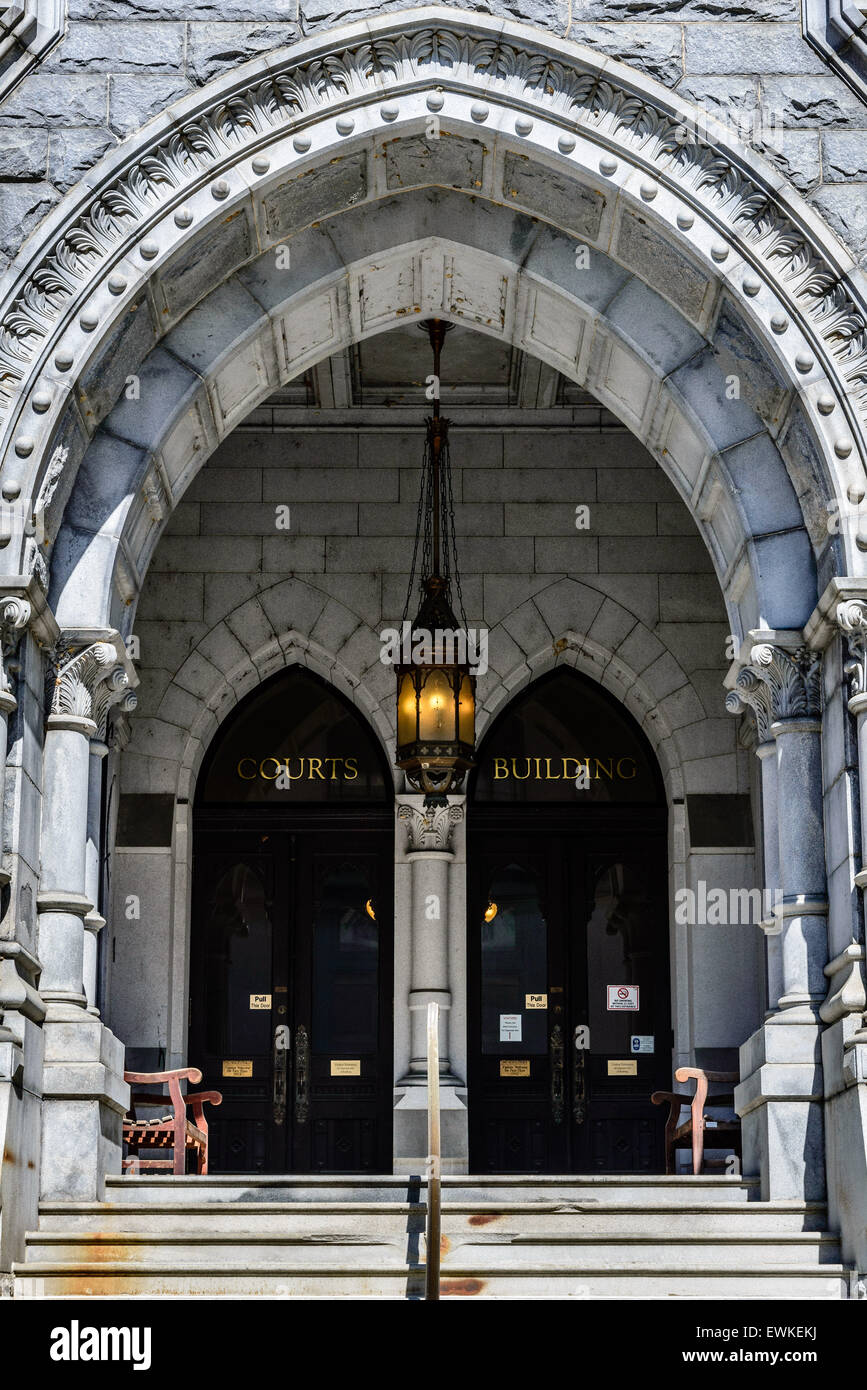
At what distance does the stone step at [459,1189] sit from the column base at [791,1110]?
0.97ft

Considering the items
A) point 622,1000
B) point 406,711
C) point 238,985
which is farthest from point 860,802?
point 238,985

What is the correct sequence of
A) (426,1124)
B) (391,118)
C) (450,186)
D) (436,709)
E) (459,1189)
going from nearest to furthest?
(459,1189) < (391,118) < (450,186) < (436,709) < (426,1124)

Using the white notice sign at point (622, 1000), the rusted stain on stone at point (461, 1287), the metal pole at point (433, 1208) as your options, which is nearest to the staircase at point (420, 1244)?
the rusted stain on stone at point (461, 1287)

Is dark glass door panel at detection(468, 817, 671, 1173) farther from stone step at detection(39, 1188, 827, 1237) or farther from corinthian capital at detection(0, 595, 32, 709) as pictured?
corinthian capital at detection(0, 595, 32, 709)

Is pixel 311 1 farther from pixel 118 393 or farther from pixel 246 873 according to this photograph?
pixel 246 873

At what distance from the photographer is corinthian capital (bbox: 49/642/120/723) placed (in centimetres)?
921

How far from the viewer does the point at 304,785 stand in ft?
44.4

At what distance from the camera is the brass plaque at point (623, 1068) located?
13047 millimetres

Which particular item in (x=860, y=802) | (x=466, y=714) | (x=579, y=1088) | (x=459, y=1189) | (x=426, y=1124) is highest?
(x=466, y=714)

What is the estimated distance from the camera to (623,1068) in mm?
13055

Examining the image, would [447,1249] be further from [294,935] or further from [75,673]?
[294,935]

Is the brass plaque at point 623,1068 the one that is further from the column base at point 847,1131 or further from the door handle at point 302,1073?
the column base at point 847,1131

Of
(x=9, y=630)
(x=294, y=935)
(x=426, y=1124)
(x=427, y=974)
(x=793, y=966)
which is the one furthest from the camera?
(x=294, y=935)

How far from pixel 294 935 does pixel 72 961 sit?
14.0ft
